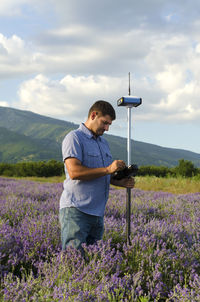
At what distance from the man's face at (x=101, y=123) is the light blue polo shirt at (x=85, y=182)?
9 cm

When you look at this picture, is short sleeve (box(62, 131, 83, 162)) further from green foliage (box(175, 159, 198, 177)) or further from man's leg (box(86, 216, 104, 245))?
green foliage (box(175, 159, 198, 177))

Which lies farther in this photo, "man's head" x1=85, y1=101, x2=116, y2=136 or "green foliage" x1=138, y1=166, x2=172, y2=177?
"green foliage" x1=138, y1=166, x2=172, y2=177

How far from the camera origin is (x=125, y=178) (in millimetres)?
2951

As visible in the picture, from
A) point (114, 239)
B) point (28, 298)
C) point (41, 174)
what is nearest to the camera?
point (28, 298)

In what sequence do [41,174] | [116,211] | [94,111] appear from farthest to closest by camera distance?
[41,174] → [116,211] → [94,111]

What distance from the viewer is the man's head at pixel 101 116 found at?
2723 mm

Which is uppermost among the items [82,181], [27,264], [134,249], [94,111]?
[94,111]

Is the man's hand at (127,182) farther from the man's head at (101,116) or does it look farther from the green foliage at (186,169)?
the green foliage at (186,169)

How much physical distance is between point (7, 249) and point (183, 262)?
5.85ft

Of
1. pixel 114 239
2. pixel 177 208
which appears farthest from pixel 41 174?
pixel 114 239

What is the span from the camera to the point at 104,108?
8.90ft

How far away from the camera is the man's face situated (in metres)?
2.74


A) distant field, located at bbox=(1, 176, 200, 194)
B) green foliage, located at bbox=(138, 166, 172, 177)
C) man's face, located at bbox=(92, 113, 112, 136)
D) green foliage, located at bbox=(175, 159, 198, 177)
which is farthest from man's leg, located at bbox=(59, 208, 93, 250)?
green foliage, located at bbox=(138, 166, 172, 177)

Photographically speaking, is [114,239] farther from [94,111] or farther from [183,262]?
[94,111]
